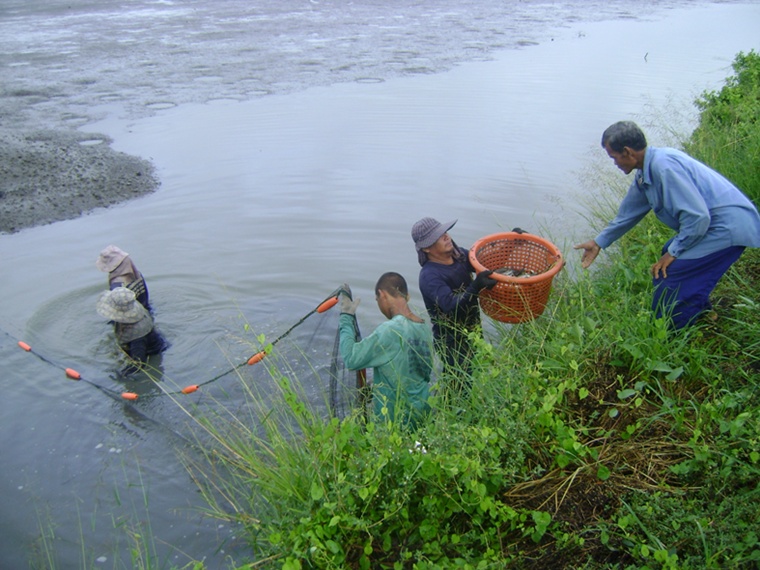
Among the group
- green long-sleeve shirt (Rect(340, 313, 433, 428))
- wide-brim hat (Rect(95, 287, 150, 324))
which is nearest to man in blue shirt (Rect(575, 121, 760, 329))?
green long-sleeve shirt (Rect(340, 313, 433, 428))

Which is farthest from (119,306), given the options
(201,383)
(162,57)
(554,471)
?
(162,57)

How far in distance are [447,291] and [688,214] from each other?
1.58 metres

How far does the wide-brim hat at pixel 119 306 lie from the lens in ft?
17.6

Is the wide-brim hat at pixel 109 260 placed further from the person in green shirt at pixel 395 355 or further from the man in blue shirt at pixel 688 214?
the man in blue shirt at pixel 688 214

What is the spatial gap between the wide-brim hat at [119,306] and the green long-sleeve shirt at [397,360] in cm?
231

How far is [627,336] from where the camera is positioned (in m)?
3.98

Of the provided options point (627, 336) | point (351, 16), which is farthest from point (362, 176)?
point (351, 16)

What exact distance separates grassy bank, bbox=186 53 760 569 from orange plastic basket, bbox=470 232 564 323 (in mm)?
404

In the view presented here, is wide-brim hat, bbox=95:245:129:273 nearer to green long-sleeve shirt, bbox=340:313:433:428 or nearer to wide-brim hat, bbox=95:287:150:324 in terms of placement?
wide-brim hat, bbox=95:287:150:324

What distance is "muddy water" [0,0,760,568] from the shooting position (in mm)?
4957

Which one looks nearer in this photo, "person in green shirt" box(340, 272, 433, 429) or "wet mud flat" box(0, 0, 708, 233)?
"person in green shirt" box(340, 272, 433, 429)

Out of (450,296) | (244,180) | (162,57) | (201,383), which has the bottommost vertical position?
(201,383)

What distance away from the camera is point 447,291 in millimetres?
4449

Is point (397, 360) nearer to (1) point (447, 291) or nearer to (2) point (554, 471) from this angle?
(1) point (447, 291)
